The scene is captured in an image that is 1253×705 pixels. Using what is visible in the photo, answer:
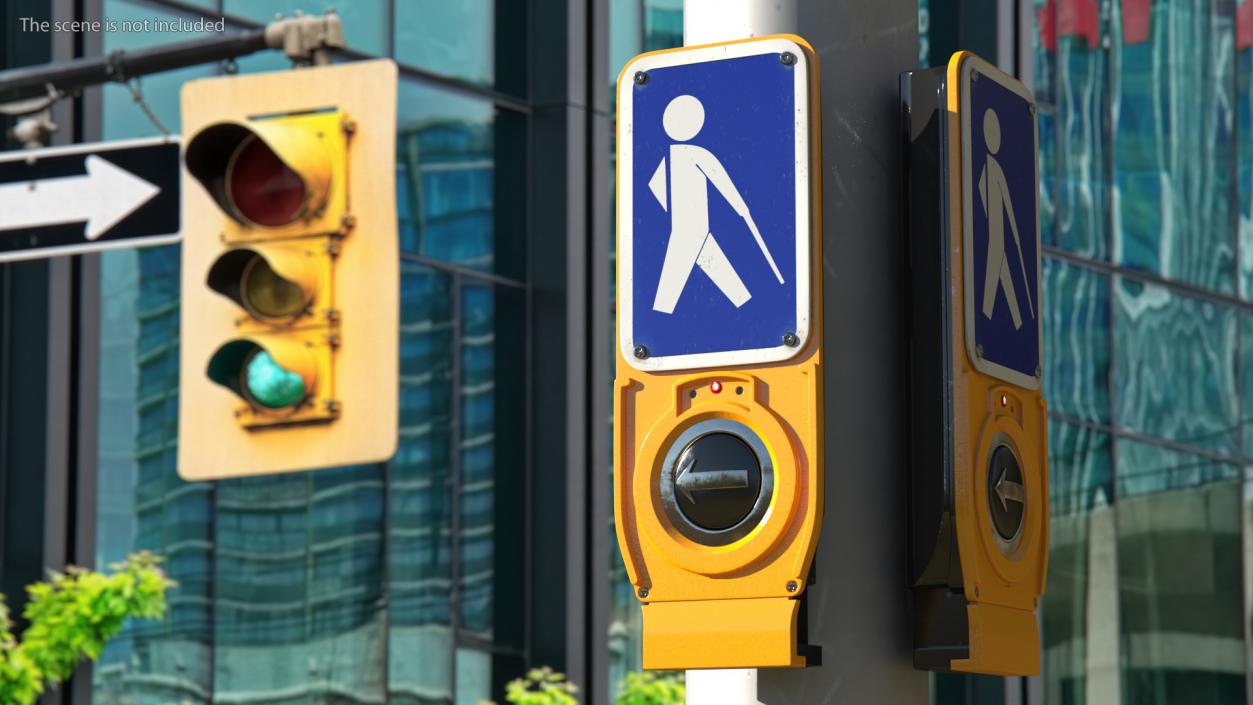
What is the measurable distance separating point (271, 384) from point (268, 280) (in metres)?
0.39

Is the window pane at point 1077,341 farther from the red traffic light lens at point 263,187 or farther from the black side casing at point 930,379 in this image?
the black side casing at point 930,379

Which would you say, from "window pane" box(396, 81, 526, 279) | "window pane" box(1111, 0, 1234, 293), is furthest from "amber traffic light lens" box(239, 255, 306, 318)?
"window pane" box(1111, 0, 1234, 293)

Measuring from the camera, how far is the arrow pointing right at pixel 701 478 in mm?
3119

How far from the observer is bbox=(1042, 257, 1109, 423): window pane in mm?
23766

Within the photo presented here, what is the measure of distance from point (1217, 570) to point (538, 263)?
8908 mm

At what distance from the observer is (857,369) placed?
325cm

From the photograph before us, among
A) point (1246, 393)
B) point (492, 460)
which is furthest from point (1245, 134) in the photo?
point (492, 460)

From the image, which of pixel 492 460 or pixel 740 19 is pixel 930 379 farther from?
pixel 492 460

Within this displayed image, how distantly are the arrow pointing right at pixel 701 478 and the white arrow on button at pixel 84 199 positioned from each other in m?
4.88

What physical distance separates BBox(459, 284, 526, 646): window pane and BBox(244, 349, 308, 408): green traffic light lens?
513 inches

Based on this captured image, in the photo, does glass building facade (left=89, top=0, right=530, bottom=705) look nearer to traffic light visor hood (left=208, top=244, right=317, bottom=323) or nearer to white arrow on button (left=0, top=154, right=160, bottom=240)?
white arrow on button (left=0, top=154, right=160, bottom=240)

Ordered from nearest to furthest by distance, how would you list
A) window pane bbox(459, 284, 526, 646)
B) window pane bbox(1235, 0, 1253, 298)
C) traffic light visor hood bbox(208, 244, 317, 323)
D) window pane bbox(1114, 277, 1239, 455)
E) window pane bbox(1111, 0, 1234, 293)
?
traffic light visor hood bbox(208, 244, 317, 323), window pane bbox(459, 284, 526, 646), window pane bbox(1114, 277, 1239, 455), window pane bbox(1111, 0, 1234, 293), window pane bbox(1235, 0, 1253, 298)

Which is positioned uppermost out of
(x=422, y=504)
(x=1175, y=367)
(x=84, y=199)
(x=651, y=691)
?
(x=1175, y=367)

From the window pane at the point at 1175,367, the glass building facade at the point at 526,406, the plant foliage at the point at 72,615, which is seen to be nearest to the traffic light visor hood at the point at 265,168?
the plant foliage at the point at 72,615
